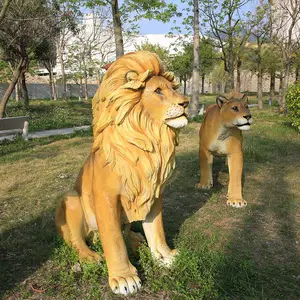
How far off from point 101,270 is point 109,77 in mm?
1687

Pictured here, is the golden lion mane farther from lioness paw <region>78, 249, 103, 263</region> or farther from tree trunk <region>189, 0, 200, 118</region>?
tree trunk <region>189, 0, 200, 118</region>

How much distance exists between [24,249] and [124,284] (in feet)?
4.87

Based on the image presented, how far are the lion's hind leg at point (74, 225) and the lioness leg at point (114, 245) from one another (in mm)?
382

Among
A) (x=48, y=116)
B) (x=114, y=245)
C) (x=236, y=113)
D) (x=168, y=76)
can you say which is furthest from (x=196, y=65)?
(x=114, y=245)

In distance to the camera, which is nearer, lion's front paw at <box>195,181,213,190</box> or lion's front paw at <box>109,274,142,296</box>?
lion's front paw at <box>109,274,142,296</box>

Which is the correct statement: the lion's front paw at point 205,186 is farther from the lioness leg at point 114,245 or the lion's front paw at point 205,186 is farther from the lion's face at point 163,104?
the lion's face at point 163,104

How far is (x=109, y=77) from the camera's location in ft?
8.32

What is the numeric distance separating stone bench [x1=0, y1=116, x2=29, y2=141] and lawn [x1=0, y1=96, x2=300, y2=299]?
308 centimetres

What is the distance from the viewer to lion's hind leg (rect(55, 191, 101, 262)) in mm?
2873

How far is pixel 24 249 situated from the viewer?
3457mm

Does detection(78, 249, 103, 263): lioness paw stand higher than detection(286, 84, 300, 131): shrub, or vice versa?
detection(286, 84, 300, 131): shrub

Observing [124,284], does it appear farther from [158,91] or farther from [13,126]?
[13,126]

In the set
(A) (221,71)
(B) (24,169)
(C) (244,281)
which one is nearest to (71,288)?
(C) (244,281)

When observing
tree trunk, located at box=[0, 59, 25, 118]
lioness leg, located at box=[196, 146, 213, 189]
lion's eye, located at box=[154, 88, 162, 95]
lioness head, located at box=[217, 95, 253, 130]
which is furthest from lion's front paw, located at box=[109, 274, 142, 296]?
tree trunk, located at box=[0, 59, 25, 118]
